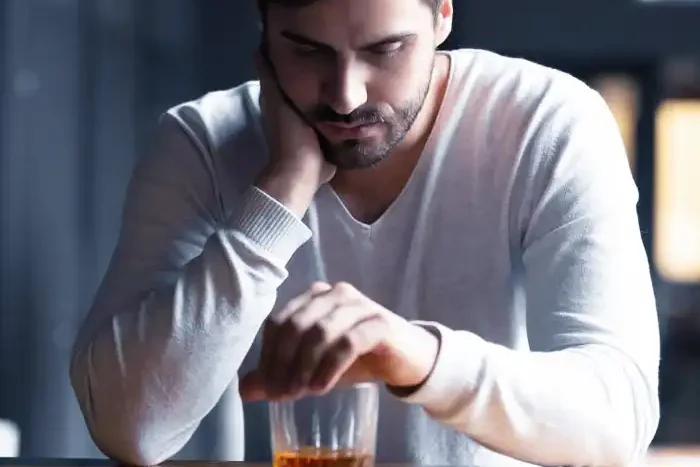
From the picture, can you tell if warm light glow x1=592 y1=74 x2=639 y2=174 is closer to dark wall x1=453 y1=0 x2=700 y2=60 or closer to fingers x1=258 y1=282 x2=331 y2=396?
dark wall x1=453 y1=0 x2=700 y2=60

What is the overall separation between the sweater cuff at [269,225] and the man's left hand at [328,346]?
16cm

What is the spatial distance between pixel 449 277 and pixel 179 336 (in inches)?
11.7

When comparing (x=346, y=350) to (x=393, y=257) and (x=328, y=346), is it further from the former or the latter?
(x=393, y=257)

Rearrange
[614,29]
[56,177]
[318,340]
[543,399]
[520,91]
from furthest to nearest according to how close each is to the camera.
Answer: [614,29] → [56,177] → [520,91] → [543,399] → [318,340]

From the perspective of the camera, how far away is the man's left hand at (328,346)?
2.68 ft

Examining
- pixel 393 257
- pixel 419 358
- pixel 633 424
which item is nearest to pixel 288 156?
pixel 393 257

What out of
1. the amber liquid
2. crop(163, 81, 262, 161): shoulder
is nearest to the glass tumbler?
the amber liquid

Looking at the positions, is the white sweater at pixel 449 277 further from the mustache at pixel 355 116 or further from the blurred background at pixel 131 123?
the blurred background at pixel 131 123

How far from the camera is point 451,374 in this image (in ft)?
2.96

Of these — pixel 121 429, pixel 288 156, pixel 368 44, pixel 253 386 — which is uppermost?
pixel 368 44

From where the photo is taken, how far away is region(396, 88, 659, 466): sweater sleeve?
93cm

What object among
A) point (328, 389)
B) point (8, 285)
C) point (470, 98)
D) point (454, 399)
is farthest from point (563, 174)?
point (8, 285)

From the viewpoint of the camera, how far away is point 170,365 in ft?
3.34

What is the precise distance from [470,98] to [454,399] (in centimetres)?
38
